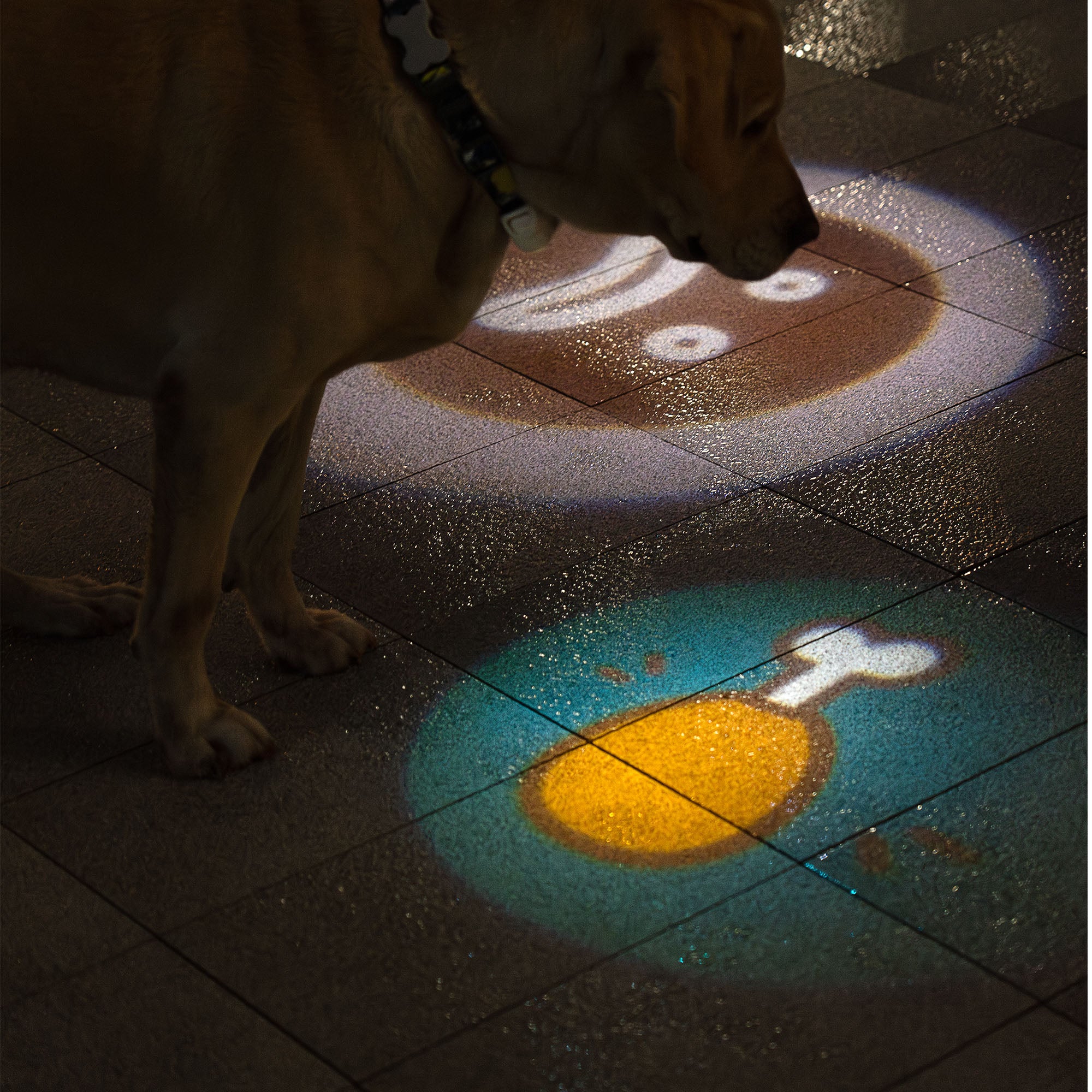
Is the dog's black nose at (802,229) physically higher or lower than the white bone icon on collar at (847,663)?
higher

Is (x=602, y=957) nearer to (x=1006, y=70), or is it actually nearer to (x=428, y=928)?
(x=428, y=928)

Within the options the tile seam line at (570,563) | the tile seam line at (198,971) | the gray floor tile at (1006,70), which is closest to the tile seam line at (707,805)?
the tile seam line at (570,563)

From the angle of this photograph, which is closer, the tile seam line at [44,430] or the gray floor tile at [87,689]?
the gray floor tile at [87,689]

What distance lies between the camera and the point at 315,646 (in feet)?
12.5

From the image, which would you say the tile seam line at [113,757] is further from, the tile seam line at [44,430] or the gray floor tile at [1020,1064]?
the gray floor tile at [1020,1064]

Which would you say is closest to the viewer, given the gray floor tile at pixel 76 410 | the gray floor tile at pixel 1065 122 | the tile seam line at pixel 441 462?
the tile seam line at pixel 441 462

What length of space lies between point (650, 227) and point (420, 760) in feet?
3.94

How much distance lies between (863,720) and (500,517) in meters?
1.24

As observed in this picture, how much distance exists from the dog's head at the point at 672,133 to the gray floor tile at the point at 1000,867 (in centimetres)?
114

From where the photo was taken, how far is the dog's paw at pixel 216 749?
3484mm

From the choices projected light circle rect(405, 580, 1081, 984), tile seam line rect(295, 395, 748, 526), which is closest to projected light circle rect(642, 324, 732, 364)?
tile seam line rect(295, 395, 748, 526)

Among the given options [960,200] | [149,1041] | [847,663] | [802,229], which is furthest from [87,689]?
[960,200]

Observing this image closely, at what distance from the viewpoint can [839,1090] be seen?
2674mm

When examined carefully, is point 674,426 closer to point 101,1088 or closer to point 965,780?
point 965,780
